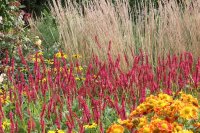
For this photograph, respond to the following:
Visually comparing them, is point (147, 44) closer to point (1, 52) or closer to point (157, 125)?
point (1, 52)

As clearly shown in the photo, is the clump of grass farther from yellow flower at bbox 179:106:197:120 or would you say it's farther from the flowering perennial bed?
yellow flower at bbox 179:106:197:120

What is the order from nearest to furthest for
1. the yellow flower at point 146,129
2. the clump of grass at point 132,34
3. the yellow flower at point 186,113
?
the yellow flower at point 146,129 → the yellow flower at point 186,113 → the clump of grass at point 132,34

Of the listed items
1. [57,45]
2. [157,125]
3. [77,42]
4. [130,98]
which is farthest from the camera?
[57,45]

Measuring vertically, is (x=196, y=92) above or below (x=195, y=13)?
below

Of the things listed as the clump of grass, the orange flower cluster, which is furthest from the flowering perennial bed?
the clump of grass

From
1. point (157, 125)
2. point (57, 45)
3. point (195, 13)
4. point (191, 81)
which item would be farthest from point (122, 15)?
point (157, 125)

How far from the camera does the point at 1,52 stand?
5914 mm

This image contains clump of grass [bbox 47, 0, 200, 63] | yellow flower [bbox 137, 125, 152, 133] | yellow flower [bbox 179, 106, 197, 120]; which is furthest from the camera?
clump of grass [bbox 47, 0, 200, 63]

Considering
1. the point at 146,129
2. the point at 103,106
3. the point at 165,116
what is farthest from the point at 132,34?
the point at 146,129

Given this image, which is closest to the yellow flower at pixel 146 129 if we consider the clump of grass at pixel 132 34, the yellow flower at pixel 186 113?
the yellow flower at pixel 186 113

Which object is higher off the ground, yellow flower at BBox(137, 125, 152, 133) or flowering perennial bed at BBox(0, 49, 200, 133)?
yellow flower at BBox(137, 125, 152, 133)

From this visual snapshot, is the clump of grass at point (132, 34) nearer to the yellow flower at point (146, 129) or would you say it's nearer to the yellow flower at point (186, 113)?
the yellow flower at point (186, 113)

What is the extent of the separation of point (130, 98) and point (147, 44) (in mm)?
1816

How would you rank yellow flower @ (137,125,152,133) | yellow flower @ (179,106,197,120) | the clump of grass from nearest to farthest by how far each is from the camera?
yellow flower @ (137,125,152,133) < yellow flower @ (179,106,197,120) < the clump of grass
